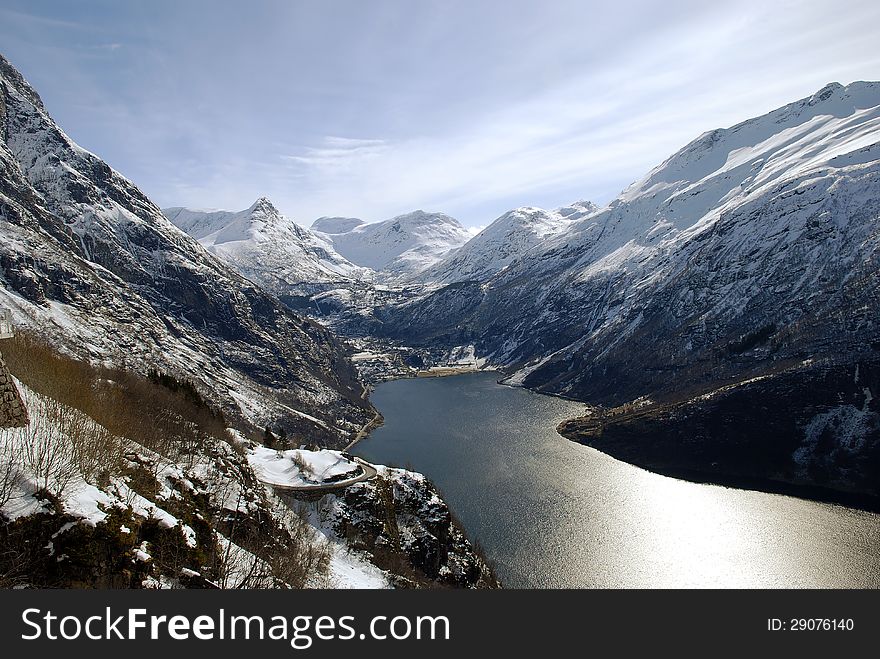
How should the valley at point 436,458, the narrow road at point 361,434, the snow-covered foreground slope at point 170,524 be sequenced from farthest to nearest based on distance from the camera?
the narrow road at point 361,434 → the valley at point 436,458 → the snow-covered foreground slope at point 170,524

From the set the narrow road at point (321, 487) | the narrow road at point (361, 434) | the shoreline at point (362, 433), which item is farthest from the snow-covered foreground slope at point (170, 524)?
the narrow road at point (361, 434)

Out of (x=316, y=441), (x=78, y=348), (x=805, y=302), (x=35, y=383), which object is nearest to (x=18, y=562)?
(x=35, y=383)

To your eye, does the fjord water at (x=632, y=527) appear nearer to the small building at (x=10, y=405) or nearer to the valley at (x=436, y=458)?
the valley at (x=436, y=458)

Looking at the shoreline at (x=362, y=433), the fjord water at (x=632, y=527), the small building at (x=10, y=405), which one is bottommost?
the fjord water at (x=632, y=527)

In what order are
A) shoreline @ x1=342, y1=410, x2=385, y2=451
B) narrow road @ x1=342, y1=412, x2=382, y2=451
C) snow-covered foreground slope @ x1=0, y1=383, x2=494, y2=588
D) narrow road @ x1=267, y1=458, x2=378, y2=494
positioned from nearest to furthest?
snow-covered foreground slope @ x1=0, y1=383, x2=494, y2=588, narrow road @ x1=267, y1=458, x2=378, y2=494, shoreline @ x1=342, y1=410, x2=385, y2=451, narrow road @ x1=342, y1=412, x2=382, y2=451

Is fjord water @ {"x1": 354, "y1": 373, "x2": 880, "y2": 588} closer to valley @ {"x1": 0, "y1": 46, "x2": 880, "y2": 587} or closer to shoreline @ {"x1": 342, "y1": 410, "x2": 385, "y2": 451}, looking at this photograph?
valley @ {"x1": 0, "y1": 46, "x2": 880, "y2": 587}

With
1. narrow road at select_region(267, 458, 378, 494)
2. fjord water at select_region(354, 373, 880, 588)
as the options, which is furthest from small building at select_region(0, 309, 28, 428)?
fjord water at select_region(354, 373, 880, 588)

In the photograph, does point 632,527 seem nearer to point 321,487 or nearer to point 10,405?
point 321,487

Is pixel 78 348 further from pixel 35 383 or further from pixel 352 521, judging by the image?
pixel 35 383

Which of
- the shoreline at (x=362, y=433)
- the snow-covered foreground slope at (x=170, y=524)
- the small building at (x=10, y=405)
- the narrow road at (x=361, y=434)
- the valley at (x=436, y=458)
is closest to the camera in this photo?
the snow-covered foreground slope at (x=170, y=524)
